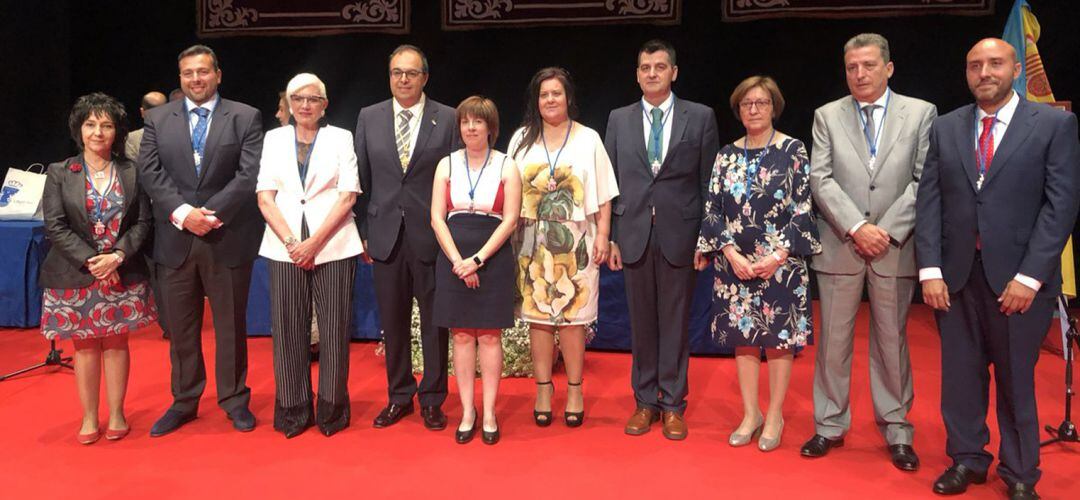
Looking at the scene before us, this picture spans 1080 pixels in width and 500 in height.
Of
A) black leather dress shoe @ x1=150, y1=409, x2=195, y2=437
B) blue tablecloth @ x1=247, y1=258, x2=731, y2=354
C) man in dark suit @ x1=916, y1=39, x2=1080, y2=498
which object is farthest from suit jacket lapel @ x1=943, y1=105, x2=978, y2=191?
black leather dress shoe @ x1=150, y1=409, x2=195, y2=437

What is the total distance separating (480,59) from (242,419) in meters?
4.41

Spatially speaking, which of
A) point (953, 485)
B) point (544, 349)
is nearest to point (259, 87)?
point (544, 349)

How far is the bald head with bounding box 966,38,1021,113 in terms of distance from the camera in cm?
264

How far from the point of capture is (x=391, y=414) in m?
3.55

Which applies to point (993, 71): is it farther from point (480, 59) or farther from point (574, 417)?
point (480, 59)

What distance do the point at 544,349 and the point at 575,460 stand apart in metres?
0.55

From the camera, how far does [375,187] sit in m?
3.46

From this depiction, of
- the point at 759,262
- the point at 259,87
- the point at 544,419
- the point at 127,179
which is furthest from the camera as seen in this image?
the point at 259,87

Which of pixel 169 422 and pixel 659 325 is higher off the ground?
pixel 659 325

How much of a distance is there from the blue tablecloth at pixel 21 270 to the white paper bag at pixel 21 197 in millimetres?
72

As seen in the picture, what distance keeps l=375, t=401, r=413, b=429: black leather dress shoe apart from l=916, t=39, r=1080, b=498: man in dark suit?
221cm

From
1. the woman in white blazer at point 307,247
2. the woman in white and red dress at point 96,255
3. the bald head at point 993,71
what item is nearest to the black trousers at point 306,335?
the woman in white blazer at point 307,247

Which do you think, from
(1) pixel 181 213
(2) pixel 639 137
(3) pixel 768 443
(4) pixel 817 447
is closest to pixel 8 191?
(1) pixel 181 213

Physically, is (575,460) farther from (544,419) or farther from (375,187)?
(375,187)
